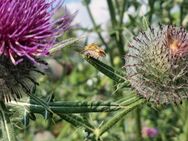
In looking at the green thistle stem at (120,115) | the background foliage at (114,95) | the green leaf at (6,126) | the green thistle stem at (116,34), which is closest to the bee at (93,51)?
the background foliage at (114,95)

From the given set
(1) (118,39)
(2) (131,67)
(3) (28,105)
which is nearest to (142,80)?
(2) (131,67)

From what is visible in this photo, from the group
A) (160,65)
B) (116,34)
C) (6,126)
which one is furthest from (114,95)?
(6,126)

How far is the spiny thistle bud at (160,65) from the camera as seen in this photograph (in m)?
3.76

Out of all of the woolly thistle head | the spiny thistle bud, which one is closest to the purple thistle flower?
the woolly thistle head

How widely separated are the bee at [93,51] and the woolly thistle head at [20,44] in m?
0.22

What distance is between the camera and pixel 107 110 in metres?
3.76

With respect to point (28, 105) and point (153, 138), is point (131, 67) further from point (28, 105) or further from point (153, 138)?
point (153, 138)

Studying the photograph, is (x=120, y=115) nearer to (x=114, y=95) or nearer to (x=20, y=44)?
(x=20, y=44)

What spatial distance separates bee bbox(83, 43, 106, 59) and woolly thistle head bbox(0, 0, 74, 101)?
220 mm

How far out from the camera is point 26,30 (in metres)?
3.85

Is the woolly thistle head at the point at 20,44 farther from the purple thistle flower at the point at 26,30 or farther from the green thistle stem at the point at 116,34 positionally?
the green thistle stem at the point at 116,34

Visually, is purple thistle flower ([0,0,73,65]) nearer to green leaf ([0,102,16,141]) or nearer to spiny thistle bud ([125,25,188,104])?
green leaf ([0,102,16,141])

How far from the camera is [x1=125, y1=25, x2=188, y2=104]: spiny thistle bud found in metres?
3.76

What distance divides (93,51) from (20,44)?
463mm
